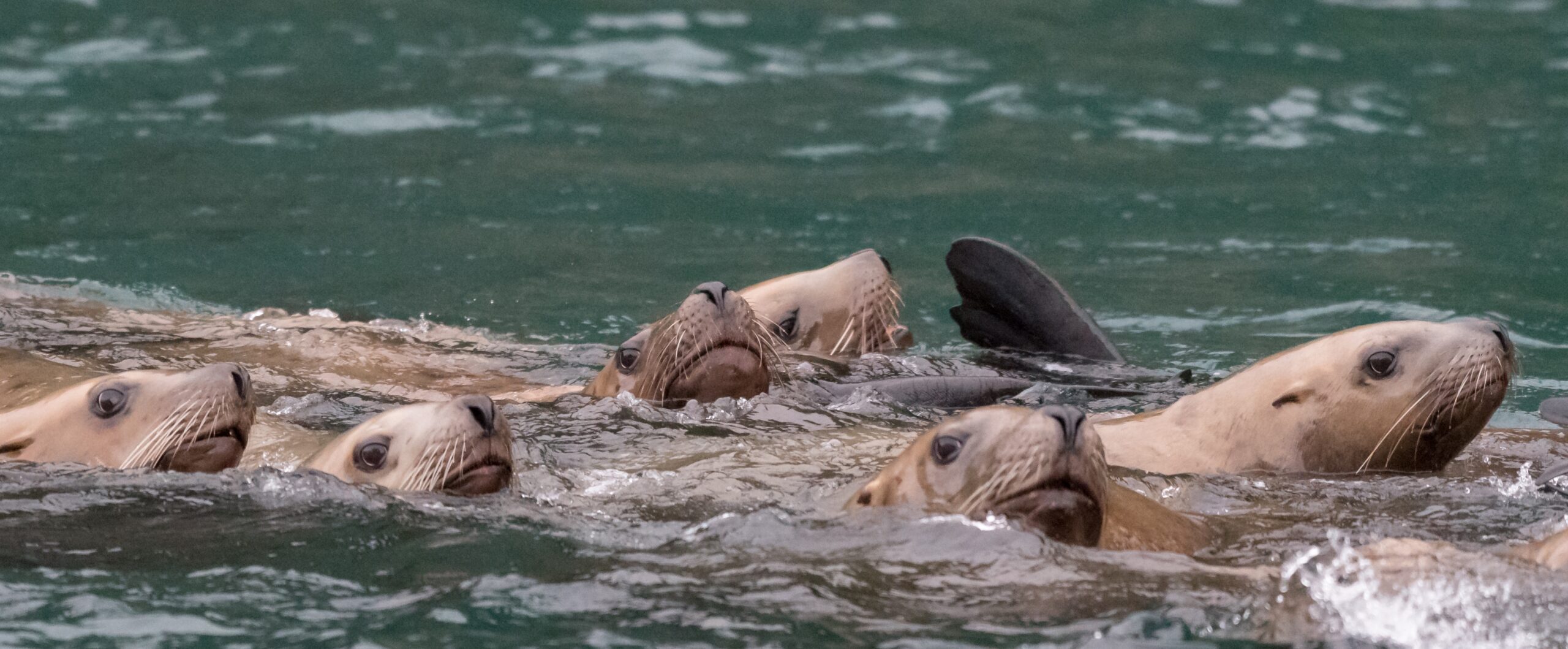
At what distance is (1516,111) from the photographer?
11359mm

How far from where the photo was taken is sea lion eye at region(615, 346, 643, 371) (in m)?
6.12

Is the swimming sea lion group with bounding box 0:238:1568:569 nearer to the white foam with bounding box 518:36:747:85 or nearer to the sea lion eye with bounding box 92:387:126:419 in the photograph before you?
the sea lion eye with bounding box 92:387:126:419

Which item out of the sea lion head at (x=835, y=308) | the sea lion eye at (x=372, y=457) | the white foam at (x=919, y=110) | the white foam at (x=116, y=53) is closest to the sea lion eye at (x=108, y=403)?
the sea lion eye at (x=372, y=457)

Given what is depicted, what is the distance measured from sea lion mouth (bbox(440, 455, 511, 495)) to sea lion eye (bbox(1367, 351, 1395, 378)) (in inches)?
96.1

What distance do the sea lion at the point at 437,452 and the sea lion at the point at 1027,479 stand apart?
1.05m

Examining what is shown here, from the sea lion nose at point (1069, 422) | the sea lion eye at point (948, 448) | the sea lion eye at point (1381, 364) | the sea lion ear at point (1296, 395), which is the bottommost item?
the sea lion ear at point (1296, 395)

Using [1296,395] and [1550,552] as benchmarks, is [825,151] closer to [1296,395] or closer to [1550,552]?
[1296,395]

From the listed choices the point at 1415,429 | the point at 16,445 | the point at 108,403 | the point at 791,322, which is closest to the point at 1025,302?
the point at 791,322

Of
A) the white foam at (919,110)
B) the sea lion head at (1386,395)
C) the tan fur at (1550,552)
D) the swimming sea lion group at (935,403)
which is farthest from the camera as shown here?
the white foam at (919,110)

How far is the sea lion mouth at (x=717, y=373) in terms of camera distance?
5.97 m

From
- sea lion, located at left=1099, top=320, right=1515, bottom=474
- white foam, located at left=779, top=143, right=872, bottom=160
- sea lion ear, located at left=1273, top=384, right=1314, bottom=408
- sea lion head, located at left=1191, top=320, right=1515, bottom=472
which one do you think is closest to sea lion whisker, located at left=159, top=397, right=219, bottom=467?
sea lion, located at left=1099, top=320, right=1515, bottom=474

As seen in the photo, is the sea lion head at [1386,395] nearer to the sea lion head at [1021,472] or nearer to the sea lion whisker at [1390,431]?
the sea lion whisker at [1390,431]

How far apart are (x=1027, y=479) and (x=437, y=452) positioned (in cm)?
158

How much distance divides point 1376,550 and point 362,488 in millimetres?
2504
